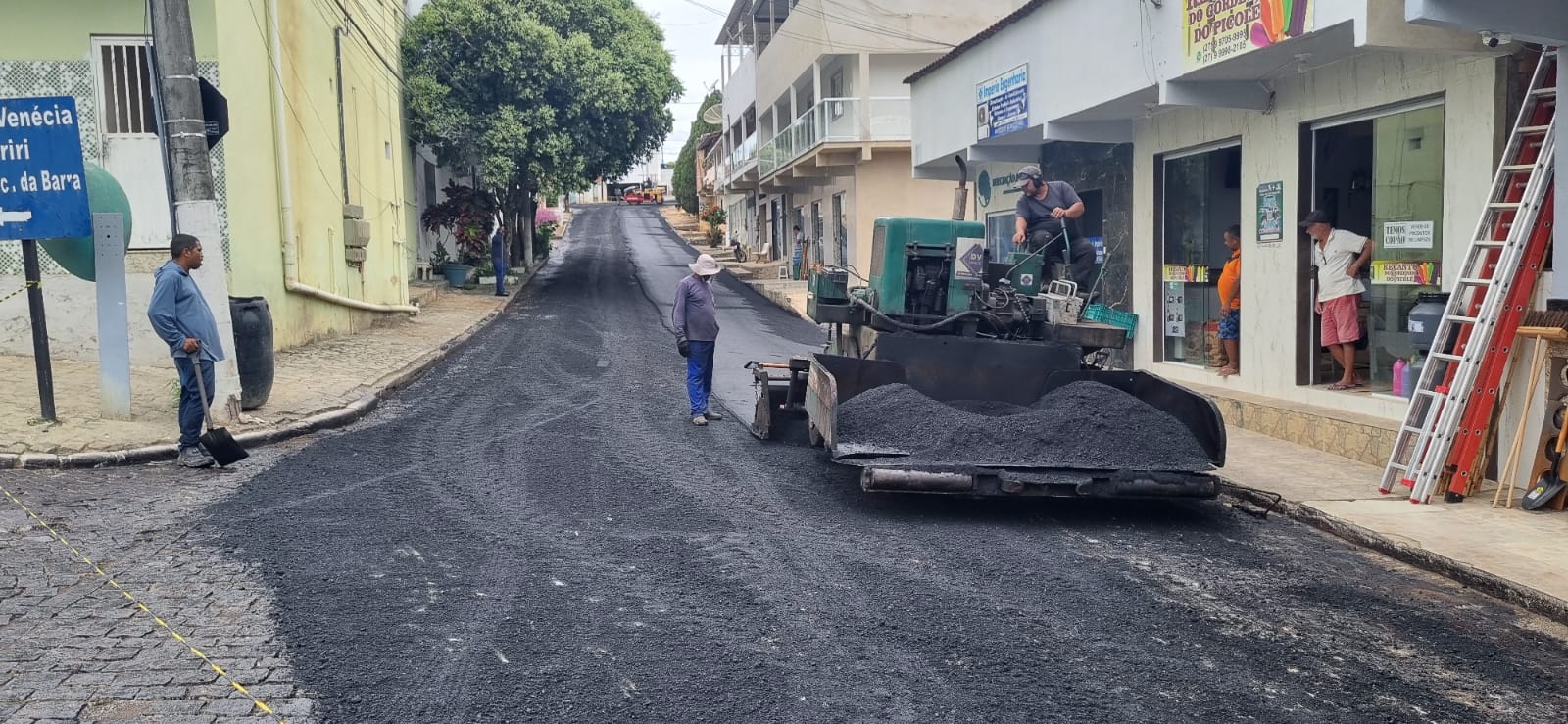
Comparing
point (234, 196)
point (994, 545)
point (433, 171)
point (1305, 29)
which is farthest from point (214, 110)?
point (433, 171)

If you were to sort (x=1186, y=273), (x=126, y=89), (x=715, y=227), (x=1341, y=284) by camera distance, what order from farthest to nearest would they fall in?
(x=715, y=227)
(x=126, y=89)
(x=1186, y=273)
(x=1341, y=284)

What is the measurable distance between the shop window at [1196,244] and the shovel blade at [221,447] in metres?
9.06

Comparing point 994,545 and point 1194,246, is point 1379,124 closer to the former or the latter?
point 1194,246

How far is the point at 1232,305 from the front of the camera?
1184 cm

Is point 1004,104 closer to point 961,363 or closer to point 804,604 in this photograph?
point 961,363

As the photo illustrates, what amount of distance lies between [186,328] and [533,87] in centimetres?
2092

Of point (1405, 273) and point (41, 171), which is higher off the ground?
point (41, 171)

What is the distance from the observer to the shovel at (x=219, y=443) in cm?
858

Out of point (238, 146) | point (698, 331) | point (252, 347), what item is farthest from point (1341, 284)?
point (238, 146)

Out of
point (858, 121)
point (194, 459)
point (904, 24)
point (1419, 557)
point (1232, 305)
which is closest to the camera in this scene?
point (1419, 557)

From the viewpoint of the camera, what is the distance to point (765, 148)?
3634 centimetres

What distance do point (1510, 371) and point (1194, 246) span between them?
5.11 metres

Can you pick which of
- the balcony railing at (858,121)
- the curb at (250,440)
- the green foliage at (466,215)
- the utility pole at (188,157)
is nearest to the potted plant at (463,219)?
the green foliage at (466,215)

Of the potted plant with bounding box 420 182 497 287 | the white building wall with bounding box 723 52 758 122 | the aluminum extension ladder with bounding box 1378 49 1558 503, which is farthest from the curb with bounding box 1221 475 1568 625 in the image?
the white building wall with bounding box 723 52 758 122
